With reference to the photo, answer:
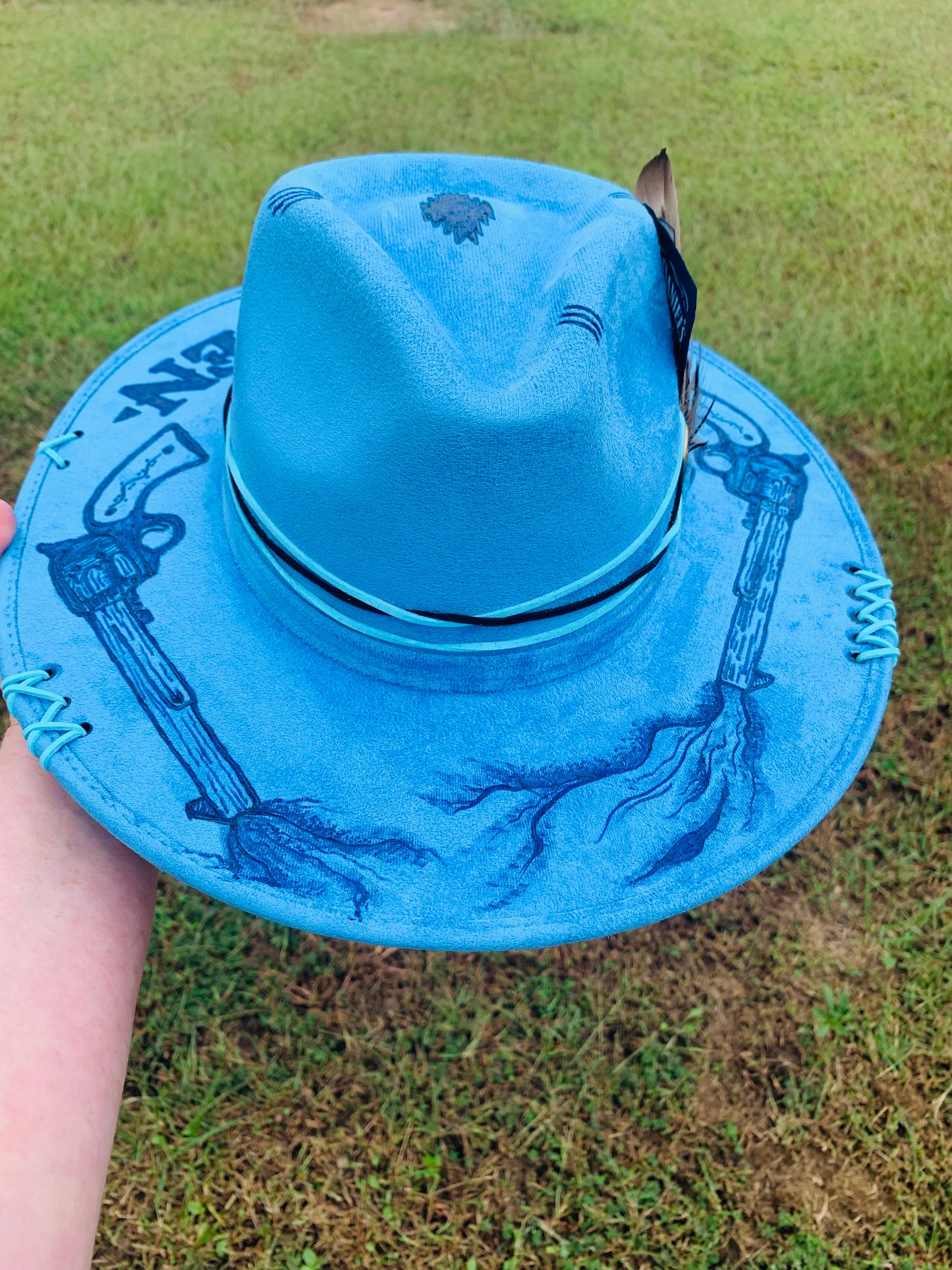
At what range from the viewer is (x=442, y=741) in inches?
51.1

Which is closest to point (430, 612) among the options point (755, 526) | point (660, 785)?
point (660, 785)

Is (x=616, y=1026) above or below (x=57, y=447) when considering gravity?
below

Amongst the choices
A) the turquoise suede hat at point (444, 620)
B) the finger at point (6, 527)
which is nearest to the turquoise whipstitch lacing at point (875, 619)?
the turquoise suede hat at point (444, 620)

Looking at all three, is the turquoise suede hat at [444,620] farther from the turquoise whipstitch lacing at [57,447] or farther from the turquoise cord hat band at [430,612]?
the turquoise whipstitch lacing at [57,447]

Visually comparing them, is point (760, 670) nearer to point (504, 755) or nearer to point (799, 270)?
point (504, 755)

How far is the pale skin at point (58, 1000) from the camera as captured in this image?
1.15 meters

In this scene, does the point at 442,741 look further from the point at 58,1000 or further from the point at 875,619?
the point at 875,619

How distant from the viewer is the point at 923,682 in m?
2.61

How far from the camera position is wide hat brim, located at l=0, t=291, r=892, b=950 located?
1189 mm

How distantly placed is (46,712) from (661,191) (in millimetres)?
1320

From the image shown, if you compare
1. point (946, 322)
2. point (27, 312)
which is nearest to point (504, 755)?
point (27, 312)

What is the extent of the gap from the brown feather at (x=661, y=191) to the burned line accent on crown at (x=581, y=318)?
47 cm

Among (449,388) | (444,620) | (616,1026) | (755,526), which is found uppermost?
(449,388)

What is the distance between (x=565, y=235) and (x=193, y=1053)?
1848mm
